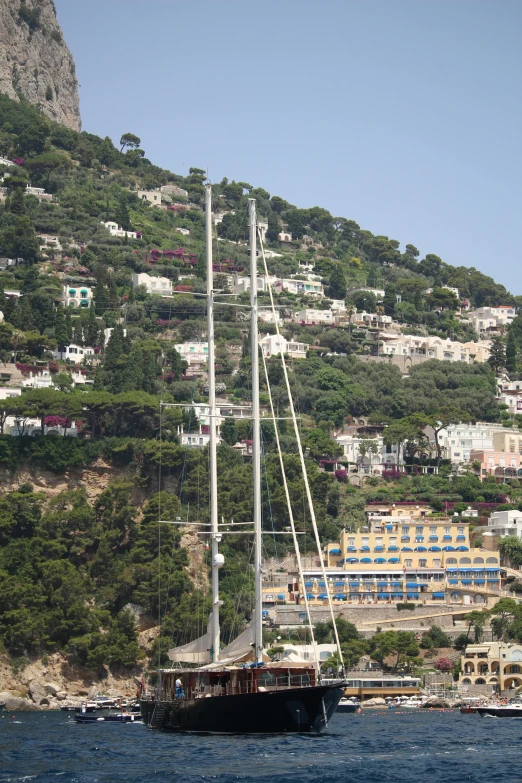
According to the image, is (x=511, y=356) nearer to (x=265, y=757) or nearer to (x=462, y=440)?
(x=462, y=440)

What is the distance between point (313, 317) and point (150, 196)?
3848 cm

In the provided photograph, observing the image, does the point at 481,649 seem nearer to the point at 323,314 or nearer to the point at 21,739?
the point at 21,739

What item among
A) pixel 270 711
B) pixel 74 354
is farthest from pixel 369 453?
pixel 270 711

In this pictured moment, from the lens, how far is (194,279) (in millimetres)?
150250

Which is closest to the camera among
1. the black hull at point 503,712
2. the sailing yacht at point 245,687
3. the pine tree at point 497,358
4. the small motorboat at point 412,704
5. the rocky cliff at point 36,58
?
the sailing yacht at point 245,687

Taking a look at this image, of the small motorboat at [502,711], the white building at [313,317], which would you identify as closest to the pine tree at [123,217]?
the white building at [313,317]

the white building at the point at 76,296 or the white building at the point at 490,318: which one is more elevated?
the white building at the point at 490,318

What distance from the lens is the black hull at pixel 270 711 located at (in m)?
46.3

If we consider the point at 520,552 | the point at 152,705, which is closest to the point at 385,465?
the point at 520,552

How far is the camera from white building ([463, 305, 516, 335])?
177125mm

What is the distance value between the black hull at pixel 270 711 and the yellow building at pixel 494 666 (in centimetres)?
3908

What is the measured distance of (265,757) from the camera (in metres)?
42.9

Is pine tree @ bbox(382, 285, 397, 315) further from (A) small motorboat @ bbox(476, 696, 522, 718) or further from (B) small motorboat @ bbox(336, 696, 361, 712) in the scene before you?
(A) small motorboat @ bbox(476, 696, 522, 718)

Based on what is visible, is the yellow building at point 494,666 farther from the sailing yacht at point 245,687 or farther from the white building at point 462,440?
the white building at point 462,440
